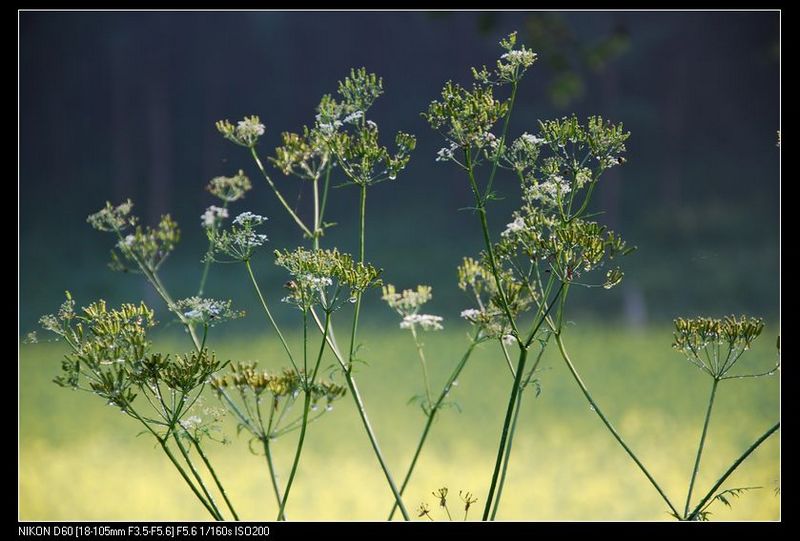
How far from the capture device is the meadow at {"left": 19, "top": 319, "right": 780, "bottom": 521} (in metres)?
4.64

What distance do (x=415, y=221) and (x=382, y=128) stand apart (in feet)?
6.26

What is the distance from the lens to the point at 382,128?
13.5 meters

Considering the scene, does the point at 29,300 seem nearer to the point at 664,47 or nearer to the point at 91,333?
the point at 91,333

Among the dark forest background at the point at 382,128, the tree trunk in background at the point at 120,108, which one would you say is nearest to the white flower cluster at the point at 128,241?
the dark forest background at the point at 382,128

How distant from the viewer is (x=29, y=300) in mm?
9352

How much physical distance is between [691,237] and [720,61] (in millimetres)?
3494

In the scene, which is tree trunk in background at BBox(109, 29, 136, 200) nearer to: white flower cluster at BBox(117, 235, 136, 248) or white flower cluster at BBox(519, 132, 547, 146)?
white flower cluster at BBox(117, 235, 136, 248)

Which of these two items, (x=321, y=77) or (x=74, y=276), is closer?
(x=74, y=276)

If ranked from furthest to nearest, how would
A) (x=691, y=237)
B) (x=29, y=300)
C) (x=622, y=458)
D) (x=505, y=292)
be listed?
1. (x=691, y=237)
2. (x=29, y=300)
3. (x=622, y=458)
4. (x=505, y=292)

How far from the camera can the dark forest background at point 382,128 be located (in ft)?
36.8

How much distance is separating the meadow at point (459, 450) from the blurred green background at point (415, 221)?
0.02 m

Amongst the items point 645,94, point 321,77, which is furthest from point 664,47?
point 321,77

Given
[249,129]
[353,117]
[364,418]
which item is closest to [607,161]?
[353,117]

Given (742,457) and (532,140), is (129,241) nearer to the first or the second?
(532,140)
